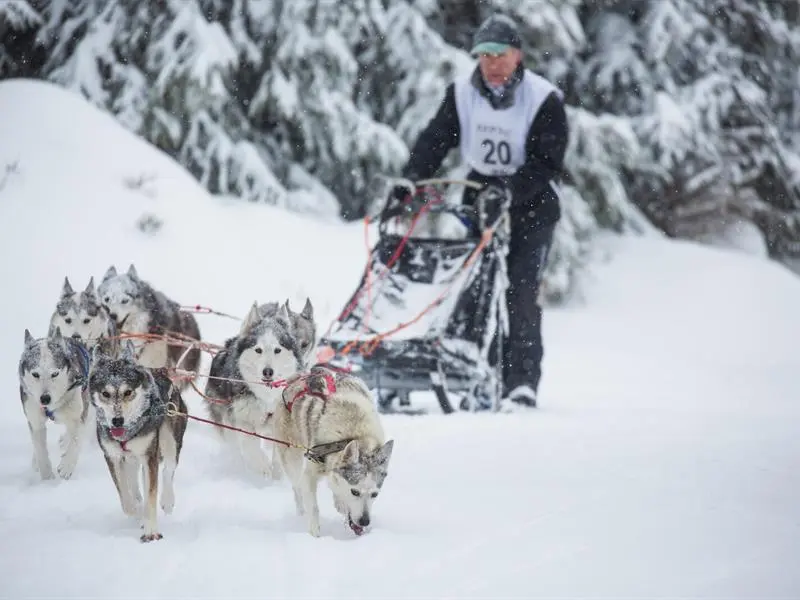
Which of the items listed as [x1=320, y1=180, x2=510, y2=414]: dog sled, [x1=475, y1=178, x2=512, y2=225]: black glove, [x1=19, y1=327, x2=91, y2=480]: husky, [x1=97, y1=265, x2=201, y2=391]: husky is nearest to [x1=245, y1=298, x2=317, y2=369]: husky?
[x1=320, y1=180, x2=510, y2=414]: dog sled

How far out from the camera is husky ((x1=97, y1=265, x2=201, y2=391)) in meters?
5.00

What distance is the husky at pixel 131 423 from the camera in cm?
317

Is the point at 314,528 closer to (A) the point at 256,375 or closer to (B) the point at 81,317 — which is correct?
(A) the point at 256,375

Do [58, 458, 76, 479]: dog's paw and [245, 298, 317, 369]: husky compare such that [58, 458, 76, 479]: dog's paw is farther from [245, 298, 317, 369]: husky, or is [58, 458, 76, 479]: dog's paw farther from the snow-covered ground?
[245, 298, 317, 369]: husky

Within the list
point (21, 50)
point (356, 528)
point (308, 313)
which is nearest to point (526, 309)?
point (308, 313)

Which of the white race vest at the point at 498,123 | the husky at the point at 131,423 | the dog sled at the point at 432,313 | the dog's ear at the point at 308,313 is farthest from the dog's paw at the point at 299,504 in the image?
the white race vest at the point at 498,123

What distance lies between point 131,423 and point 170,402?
258 mm

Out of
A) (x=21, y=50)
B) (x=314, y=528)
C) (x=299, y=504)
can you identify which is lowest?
(x=299, y=504)

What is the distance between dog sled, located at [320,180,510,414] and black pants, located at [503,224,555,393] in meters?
0.10

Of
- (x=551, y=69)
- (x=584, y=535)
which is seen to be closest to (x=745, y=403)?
(x=584, y=535)

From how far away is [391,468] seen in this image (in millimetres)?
4113

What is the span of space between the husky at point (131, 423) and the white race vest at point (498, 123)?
2.89 m

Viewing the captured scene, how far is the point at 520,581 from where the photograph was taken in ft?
9.01

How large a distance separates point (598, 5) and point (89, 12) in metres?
6.71
